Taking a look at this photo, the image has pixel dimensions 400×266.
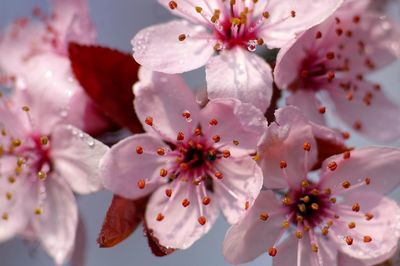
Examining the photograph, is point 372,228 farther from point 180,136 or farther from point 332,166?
point 180,136

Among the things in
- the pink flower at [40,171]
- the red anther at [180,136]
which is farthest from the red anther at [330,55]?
the pink flower at [40,171]

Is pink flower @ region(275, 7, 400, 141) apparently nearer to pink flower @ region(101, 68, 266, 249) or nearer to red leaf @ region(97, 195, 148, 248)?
pink flower @ region(101, 68, 266, 249)

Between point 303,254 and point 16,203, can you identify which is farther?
point 16,203

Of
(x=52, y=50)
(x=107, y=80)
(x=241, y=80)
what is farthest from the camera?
(x=52, y=50)

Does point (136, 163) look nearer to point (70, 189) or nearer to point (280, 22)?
point (70, 189)

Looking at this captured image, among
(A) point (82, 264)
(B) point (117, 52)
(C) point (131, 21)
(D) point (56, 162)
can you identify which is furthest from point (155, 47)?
(C) point (131, 21)

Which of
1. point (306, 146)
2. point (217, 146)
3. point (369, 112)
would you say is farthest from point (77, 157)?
point (369, 112)

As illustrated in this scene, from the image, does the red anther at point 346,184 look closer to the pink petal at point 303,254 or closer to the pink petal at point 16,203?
the pink petal at point 303,254
